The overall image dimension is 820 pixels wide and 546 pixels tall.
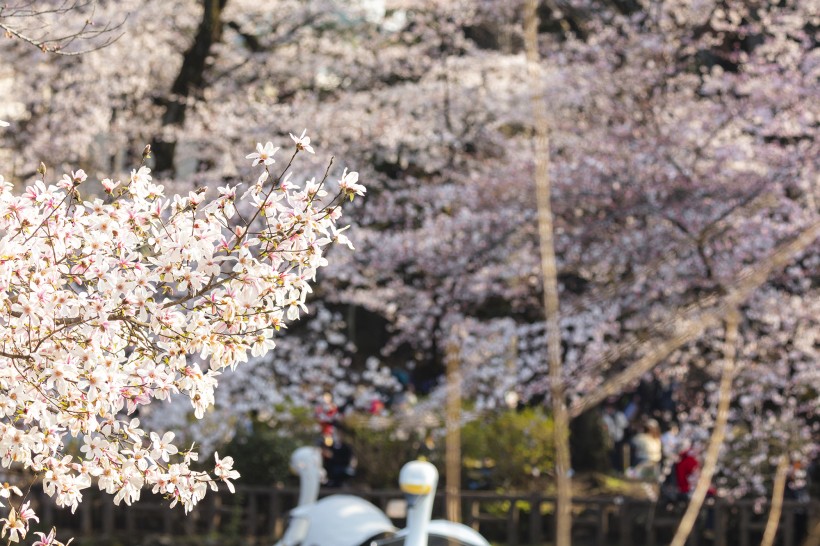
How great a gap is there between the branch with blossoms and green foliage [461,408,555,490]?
9279mm

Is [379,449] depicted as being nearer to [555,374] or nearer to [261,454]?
[261,454]

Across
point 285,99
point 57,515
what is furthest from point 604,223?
point 285,99

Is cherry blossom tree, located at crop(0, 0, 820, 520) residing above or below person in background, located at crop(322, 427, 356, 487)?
above

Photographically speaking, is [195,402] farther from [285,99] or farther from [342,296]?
[285,99]

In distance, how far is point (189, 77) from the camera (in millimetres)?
13656

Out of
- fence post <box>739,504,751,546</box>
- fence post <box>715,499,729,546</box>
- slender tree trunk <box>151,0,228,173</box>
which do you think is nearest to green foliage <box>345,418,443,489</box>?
fence post <box>715,499,729,546</box>

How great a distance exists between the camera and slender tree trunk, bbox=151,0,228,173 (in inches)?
520

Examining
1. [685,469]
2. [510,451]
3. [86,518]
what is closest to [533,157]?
[510,451]

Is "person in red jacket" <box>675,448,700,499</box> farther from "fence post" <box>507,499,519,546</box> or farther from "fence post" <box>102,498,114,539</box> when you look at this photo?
"fence post" <box>102,498,114,539</box>

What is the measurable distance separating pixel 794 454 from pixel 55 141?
8708mm

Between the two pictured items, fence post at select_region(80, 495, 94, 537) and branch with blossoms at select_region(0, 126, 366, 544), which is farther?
fence post at select_region(80, 495, 94, 537)

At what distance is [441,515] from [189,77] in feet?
19.0

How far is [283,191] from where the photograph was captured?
3471 millimetres

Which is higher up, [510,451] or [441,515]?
[510,451]
